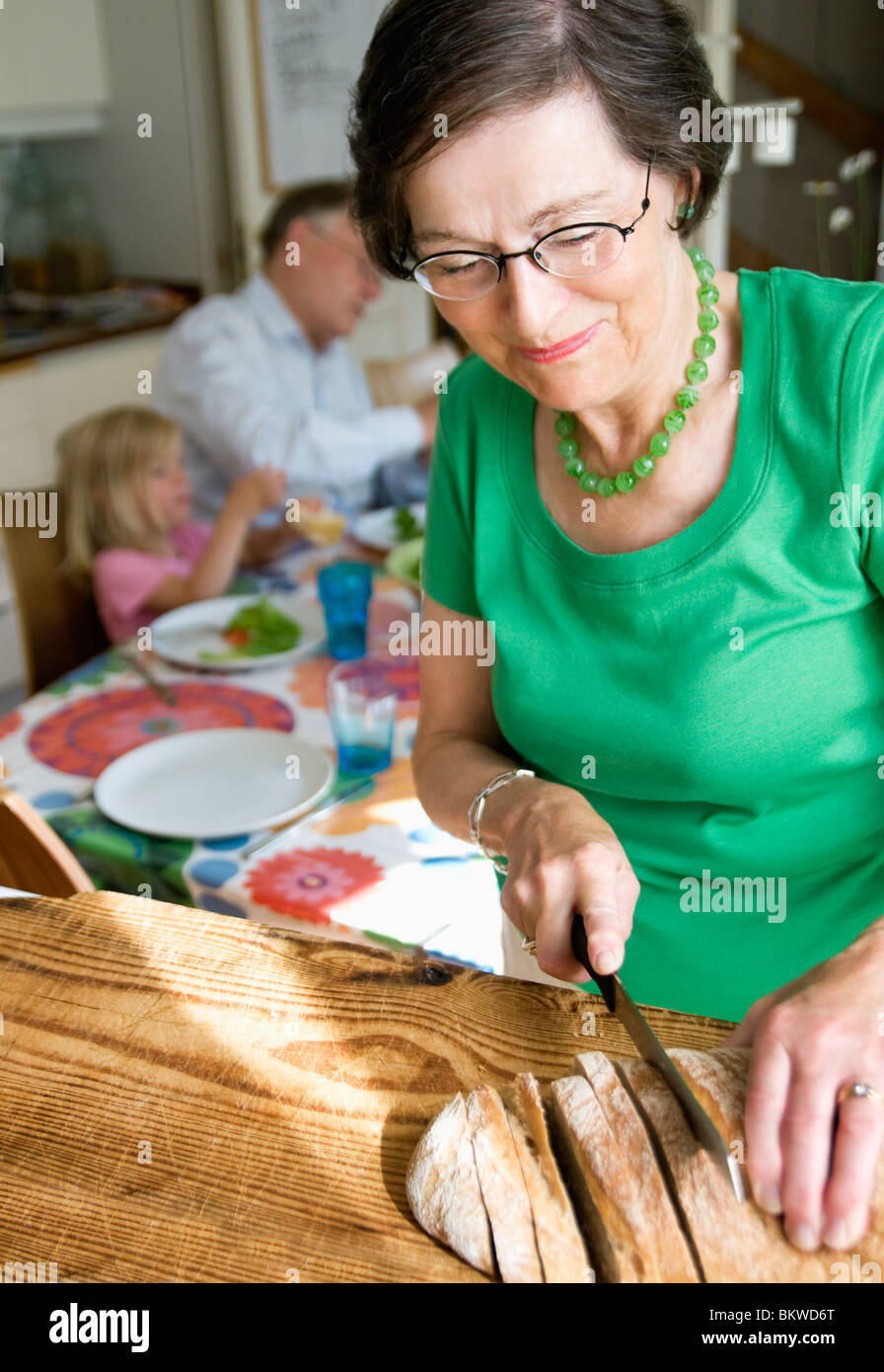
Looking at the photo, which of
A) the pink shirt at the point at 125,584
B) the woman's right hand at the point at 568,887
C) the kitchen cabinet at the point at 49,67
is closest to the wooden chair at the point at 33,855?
the woman's right hand at the point at 568,887

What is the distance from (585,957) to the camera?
760 mm

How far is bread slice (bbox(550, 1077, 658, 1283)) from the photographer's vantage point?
58cm

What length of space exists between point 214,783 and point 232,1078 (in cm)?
78

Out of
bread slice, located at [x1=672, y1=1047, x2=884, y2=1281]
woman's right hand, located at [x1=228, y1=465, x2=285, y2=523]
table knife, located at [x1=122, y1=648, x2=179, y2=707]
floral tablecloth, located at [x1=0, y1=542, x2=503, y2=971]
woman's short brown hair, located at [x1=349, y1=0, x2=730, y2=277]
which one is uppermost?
woman's short brown hair, located at [x1=349, y1=0, x2=730, y2=277]

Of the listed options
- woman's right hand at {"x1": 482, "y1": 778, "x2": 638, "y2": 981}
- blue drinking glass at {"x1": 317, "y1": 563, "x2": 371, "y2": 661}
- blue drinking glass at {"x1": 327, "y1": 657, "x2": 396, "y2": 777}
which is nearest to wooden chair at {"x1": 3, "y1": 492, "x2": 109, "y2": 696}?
blue drinking glass at {"x1": 317, "y1": 563, "x2": 371, "y2": 661}

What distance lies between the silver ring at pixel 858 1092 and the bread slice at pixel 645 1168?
10cm

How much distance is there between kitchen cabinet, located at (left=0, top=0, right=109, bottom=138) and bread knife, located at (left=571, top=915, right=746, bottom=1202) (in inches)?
169

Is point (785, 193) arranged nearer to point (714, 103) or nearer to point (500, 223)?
point (714, 103)

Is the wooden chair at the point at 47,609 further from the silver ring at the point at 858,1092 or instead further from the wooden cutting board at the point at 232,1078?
the silver ring at the point at 858,1092

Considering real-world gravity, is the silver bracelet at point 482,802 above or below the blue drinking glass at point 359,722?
above

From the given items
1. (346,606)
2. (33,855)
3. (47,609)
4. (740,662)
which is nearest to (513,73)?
(740,662)

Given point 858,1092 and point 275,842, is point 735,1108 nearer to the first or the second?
point 858,1092

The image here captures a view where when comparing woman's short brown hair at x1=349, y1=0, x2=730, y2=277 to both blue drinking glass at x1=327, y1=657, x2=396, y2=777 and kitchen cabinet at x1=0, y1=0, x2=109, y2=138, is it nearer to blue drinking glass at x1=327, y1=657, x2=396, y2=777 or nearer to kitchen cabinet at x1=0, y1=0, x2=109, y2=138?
blue drinking glass at x1=327, y1=657, x2=396, y2=777

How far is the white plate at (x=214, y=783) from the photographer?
1.37 metres
